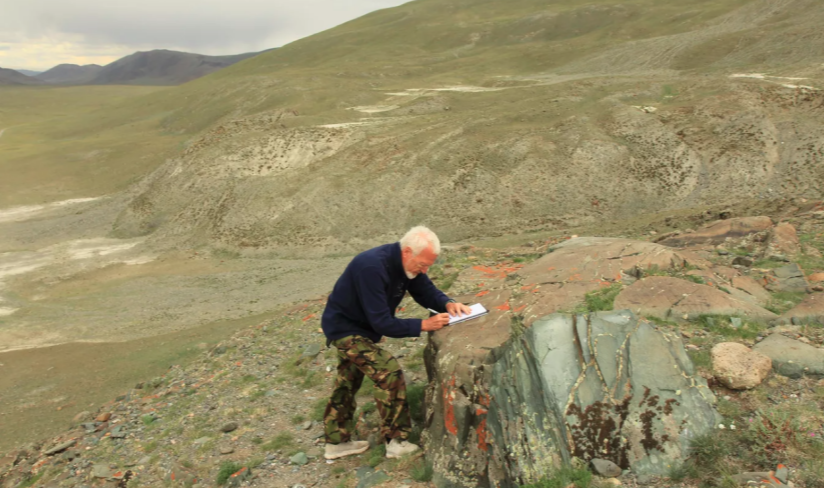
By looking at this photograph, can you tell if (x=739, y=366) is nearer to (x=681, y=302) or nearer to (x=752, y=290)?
(x=681, y=302)

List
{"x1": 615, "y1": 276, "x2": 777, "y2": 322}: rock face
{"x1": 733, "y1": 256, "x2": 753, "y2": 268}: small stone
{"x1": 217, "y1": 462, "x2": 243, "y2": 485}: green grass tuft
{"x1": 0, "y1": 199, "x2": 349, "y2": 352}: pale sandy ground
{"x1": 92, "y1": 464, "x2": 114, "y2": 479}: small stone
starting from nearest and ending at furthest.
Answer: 1. {"x1": 217, "y1": 462, "x2": 243, "y2": 485}: green grass tuft
2. {"x1": 615, "y1": 276, "x2": 777, "y2": 322}: rock face
3. {"x1": 92, "y1": 464, "x2": 114, "y2": 479}: small stone
4. {"x1": 733, "y1": 256, "x2": 753, "y2": 268}: small stone
5. {"x1": 0, "y1": 199, "x2": 349, "y2": 352}: pale sandy ground

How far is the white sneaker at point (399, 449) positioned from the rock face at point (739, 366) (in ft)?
11.6

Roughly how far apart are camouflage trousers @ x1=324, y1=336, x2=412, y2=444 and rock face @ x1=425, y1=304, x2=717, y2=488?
0.50 m

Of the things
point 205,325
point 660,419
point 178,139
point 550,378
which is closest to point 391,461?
point 550,378

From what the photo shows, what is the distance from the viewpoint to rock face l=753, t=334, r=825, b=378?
232 inches

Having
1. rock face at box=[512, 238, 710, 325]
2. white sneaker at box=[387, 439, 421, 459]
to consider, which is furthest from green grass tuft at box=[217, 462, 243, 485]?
rock face at box=[512, 238, 710, 325]

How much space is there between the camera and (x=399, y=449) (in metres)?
6.65

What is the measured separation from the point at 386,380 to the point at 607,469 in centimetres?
256

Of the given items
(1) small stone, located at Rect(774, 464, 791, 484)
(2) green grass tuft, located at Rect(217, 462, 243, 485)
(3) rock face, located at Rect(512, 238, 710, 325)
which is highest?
(3) rock face, located at Rect(512, 238, 710, 325)

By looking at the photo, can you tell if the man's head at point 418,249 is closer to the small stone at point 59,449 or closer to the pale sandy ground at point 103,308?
the small stone at point 59,449

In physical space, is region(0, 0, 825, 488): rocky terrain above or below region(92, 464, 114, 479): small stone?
above

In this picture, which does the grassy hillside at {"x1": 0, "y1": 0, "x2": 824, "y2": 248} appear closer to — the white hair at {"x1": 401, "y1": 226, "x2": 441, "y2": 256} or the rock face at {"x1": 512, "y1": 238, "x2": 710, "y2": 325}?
the rock face at {"x1": 512, "y1": 238, "x2": 710, "y2": 325}

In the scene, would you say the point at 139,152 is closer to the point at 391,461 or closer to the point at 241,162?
the point at 241,162

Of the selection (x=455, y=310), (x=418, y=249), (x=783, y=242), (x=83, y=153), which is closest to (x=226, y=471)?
(x=455, y=310)
